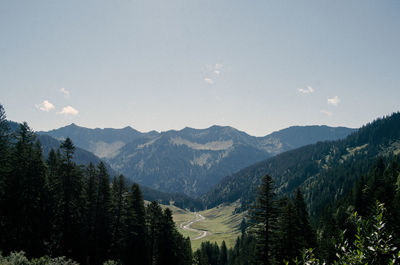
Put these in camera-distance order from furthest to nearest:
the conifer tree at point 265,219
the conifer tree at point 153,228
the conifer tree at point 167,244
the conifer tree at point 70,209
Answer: the conifer tree at point 153,228
the conifer tree at point 167,244
the conifer tree at point 70,209
the conifer tree at point 265,219

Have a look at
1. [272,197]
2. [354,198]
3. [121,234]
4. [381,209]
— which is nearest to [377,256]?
[381,209]

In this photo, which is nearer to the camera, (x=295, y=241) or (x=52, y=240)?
(x=295, y=241)

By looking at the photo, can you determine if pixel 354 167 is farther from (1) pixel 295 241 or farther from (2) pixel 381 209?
(2) pixel 381 209

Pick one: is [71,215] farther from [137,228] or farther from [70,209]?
[137,228]

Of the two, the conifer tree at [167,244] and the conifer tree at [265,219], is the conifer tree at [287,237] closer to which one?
the conifer tree at [265,219]

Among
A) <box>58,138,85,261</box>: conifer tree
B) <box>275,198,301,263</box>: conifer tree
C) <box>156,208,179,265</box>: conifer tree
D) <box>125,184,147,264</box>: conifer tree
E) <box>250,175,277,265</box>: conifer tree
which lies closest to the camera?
<box>250,175,277,265</box>: conifer tree

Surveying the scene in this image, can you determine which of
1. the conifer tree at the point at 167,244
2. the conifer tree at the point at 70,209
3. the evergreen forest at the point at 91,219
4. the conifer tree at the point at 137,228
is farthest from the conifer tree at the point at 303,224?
the conifer tree at the point at 70,209

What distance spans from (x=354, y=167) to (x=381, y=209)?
8186 inches

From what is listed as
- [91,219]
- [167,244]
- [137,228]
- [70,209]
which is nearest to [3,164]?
[70,209]

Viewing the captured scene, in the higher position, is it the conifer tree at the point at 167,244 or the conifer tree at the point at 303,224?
the conifer tree at the point at 303,224

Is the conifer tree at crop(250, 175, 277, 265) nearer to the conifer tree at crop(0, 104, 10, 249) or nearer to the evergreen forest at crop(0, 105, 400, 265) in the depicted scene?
the evergreen forest at crop(0, 105, 400, 265)

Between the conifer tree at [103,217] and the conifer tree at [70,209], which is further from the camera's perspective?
the conifer tree at [103,217]

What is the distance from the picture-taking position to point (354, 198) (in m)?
73.1

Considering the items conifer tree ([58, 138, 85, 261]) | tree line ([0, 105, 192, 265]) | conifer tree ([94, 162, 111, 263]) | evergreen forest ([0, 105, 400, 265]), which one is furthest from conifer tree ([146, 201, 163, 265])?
conifer tree ([58, 138, 85, 261])
